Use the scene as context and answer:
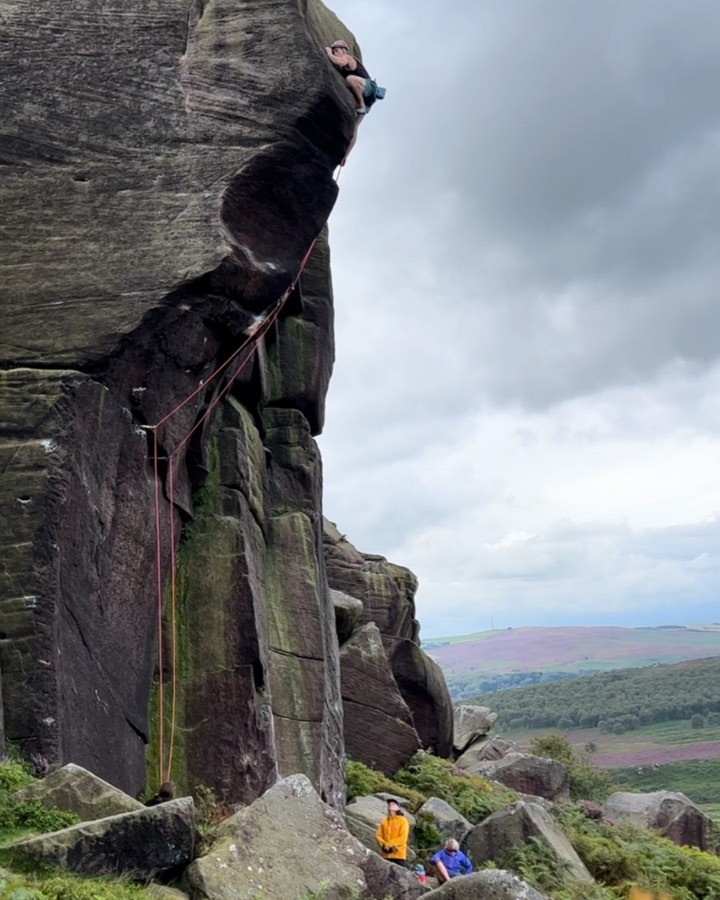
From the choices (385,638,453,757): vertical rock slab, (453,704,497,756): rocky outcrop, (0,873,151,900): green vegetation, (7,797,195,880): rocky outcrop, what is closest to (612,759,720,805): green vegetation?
(453,704,497,756): rocky outcrop

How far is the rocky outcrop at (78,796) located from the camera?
41.0 feet

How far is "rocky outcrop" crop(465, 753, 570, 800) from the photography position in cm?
4419

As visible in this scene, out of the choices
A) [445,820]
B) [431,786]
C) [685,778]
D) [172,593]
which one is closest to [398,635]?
[431,786]

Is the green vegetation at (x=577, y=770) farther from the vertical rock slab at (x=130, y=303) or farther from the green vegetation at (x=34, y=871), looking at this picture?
the green vegetation at (x=34, y=871)

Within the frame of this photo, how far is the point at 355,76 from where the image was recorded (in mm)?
22953

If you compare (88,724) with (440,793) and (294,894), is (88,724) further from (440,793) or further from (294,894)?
(440,793)

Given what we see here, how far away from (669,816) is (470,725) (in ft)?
50.9

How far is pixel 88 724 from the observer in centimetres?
1638

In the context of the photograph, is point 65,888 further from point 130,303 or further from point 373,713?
point 373,713

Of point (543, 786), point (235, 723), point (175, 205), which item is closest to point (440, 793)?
point (543, 786)

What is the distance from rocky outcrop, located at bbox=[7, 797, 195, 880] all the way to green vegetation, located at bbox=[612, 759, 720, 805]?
367ft

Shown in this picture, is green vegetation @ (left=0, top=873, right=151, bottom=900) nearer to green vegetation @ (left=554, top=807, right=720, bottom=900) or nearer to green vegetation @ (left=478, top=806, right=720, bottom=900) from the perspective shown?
green vegetation @ (left=478, top=806, right=720, bottom=900)

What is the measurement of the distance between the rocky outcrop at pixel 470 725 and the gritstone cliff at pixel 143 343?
31.7 meters

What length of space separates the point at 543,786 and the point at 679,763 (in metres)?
108
